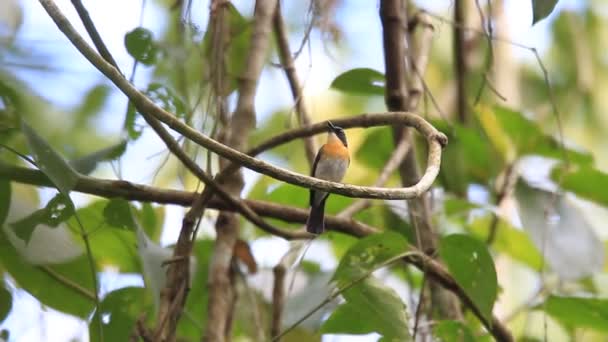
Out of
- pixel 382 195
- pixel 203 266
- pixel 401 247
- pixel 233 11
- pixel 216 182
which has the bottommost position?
pixel 203 266

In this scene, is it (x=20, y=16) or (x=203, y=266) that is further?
(x=203, y=266)

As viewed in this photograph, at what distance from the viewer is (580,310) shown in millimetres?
2125

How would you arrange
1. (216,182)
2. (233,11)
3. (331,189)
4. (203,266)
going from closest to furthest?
1. (331,189)
2. (216,182)
3. (233,11)
4. (203,266)

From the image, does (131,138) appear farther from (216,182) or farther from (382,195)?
(382,195)

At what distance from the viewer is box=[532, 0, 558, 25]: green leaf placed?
4.95 ft

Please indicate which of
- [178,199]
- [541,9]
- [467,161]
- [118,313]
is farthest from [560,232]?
[118,313]

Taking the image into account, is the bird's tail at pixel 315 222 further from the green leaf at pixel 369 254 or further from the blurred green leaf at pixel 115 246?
the blurred green leaf at pixel 115 246

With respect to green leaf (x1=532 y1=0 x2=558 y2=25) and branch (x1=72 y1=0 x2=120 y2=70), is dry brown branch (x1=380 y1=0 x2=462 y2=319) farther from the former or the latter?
branch (x1=72 y1=0 x2=120 y2=70)

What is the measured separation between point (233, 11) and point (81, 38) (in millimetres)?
774

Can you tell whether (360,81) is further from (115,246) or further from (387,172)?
(115,246)

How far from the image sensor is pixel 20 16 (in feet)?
6.98

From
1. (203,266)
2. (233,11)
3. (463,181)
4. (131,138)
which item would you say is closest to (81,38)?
(131,138)

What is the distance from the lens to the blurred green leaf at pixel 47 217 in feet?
5.48

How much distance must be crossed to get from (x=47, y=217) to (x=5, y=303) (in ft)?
0.97
